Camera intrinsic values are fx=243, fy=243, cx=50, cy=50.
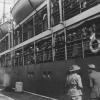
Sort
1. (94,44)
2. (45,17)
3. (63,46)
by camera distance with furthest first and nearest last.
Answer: (45,17) → (63,46) → (94,44)

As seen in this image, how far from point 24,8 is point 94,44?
874cm

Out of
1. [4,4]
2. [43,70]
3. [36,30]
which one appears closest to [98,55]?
[43,70]

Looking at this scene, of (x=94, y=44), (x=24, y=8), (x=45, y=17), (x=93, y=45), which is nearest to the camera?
(x=94, y=44)

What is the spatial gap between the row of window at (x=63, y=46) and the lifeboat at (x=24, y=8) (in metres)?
2.17

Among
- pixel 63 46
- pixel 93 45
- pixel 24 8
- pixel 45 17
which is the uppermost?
pixel 24 8

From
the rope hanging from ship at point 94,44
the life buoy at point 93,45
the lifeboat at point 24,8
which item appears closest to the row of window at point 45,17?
the lifeboat at point 24,8

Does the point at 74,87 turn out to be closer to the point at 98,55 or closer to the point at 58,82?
the point at 98,55

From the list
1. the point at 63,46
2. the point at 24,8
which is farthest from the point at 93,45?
the point at 24,8

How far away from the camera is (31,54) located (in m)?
15.0

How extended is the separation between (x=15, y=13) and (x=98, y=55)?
436 inches

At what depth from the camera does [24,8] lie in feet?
52.3

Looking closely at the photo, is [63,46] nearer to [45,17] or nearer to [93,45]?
[93,45]

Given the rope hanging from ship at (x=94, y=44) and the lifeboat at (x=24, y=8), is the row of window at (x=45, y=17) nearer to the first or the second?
the lifeboat at (x=24, y=8)

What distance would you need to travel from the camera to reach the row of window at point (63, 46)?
349 inches
